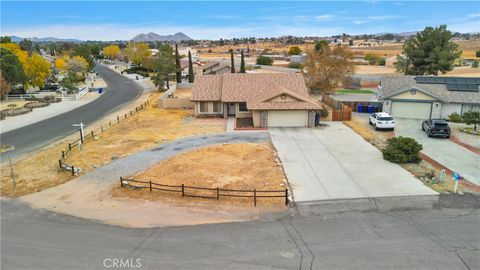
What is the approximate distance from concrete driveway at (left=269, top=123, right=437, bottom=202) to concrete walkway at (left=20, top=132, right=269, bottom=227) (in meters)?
4.42

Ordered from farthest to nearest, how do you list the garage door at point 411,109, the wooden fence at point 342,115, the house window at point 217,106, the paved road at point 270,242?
the house window at point 217,106, the wooden fence at point 342,115, the garage door at point 411,109, the paved road at point 270,242

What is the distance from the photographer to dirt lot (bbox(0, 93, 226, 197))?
21.3 metres

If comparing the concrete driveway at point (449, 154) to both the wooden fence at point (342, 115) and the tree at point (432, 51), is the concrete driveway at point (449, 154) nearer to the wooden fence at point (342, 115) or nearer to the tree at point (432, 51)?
the wooden fence at point (342, 115)

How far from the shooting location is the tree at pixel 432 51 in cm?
5034

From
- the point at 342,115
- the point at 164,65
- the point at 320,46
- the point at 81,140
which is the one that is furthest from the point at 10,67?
the point at 320,46

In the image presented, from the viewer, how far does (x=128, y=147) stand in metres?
27.2

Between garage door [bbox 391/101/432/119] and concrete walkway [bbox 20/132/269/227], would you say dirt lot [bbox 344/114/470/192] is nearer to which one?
garage door [bbox 391/101/432/119]

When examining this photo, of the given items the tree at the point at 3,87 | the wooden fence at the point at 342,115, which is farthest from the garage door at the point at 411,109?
the tree at the point at 3,87

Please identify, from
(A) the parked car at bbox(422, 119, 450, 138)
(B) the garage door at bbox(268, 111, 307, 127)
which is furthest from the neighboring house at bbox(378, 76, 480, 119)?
(B) the garage door at bbox(268, 111, 307, 127)

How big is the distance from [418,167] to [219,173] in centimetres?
1203

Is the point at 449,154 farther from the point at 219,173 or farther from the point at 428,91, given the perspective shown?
the point at 219,173

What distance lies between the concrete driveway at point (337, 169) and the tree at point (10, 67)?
43172 millimetres

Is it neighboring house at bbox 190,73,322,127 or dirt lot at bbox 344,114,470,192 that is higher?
neighboring house at bbox 190,73,322,127

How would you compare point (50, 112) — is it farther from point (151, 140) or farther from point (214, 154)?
point (214, 154)
